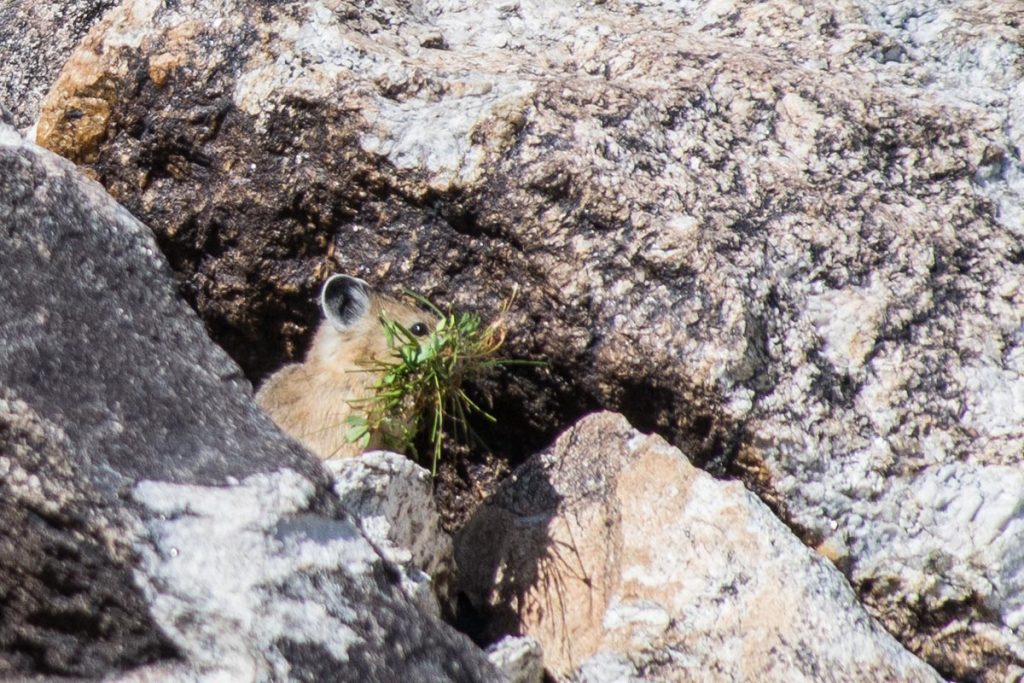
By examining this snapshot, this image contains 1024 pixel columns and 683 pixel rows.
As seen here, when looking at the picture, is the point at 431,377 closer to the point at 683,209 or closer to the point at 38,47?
the point at 683,209

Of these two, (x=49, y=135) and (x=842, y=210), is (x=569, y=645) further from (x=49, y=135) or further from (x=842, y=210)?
(x=49, y=135)

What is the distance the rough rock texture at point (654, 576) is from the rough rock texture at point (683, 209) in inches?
9.2

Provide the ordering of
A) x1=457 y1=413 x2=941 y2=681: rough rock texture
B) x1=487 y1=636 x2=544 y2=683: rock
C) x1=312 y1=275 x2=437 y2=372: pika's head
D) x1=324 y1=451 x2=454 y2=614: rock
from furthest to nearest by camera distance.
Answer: x1=312 y1=275 x2=437 y2=372: pika's head → x1=457 y1=413 x2=941 y2=681: rough rock texture → x1=487 y1=636 x2=544 y2=683: rock → x1=324 y1=451 x2=454 y2=614: rock

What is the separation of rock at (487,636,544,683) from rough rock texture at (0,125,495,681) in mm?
497

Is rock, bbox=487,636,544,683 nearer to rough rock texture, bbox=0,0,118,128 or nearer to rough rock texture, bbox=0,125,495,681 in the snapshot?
rough rock texture, bbox=0,125,495,681

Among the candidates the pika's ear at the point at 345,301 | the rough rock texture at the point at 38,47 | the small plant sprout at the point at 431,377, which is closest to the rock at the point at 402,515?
the small plant sprout at the point at 431,377

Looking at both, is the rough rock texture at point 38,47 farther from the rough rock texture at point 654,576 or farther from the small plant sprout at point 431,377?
the rough rock texture at point 654,576

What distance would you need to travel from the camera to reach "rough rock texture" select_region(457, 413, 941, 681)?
3.88m

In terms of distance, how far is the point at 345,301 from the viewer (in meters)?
5.28

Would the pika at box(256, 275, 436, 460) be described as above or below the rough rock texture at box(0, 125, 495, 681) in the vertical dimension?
below

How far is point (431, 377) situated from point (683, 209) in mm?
1181

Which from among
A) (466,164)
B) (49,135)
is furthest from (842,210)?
(49,135)

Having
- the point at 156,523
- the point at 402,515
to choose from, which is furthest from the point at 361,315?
the point at 156,523

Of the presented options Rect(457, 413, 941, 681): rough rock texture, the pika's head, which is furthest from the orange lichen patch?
Rect(457, 413, 941, 681): rough rock texture
